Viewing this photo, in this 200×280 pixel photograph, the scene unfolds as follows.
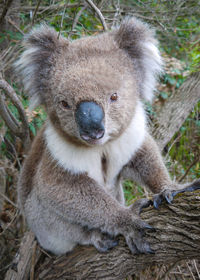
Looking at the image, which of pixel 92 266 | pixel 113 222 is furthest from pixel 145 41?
pixel 92 266

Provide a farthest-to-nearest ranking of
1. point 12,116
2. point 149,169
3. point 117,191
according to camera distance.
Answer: point 12,116, point 117,191, point 149,169

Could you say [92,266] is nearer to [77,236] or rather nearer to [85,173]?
[77,236]

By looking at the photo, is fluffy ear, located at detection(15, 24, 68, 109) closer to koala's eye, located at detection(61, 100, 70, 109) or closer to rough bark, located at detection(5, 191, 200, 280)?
koala's eye, located at detection(61, 100, 70, 109)

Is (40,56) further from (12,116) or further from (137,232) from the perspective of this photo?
(137,232)

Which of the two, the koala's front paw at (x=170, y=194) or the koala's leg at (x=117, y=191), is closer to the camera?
the koala's front paw at (x=170, y=194)

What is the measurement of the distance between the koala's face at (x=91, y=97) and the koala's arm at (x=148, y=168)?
20.9 inches

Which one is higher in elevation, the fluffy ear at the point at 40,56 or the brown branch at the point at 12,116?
the fluffy ear at the point at 40,56

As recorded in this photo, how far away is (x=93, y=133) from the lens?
2072mm

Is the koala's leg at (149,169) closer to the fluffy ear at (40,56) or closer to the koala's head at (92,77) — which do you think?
the koala's head at (92,77)

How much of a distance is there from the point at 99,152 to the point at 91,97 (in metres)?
0.66

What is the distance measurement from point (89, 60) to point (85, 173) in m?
0.95

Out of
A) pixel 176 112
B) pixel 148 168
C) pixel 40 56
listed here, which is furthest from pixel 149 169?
pixel 176 112

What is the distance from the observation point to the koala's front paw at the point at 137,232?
2.15m

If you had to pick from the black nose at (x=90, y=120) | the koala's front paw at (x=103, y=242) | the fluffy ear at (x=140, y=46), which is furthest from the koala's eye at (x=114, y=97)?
the koala's front paw at (x=103, y=242)
